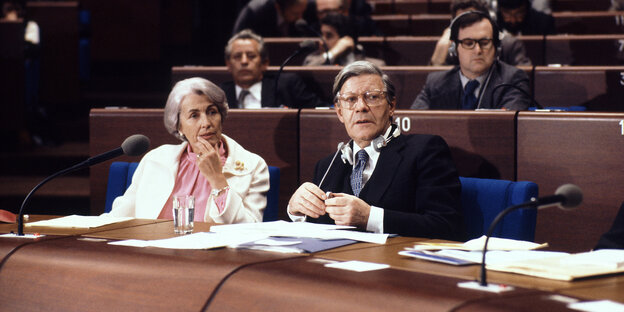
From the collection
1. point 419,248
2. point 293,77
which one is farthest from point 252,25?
point 419,248

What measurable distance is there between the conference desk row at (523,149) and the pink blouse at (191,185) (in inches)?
20.1

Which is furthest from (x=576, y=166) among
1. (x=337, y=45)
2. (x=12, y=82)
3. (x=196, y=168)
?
(x=12, y=82)

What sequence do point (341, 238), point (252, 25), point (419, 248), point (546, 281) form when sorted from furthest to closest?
point (252, 25), point (341, 238), point (419, 248), point (546, 281)

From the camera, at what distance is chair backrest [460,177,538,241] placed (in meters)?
2.43

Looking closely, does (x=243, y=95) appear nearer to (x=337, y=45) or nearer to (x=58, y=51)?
(x=337, y=45)

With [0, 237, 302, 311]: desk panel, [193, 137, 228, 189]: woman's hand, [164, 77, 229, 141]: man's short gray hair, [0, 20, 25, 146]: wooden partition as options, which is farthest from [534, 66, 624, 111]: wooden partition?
[0, 20, 25, 146]: wooden partition

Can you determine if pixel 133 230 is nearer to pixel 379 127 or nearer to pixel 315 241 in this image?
pixel 315 241

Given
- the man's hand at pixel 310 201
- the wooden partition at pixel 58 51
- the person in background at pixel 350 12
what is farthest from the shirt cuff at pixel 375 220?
the wooden partition at pixel 58 51

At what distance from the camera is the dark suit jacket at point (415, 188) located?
7.92 ft

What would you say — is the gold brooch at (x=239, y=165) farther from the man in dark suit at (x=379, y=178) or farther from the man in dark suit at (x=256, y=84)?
the man in dark suit at (x=256, y=84)

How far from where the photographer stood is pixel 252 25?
6.44 m

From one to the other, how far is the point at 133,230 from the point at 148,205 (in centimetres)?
56

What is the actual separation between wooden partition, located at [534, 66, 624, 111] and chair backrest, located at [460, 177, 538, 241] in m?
1.91

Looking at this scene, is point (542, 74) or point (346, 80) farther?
point (542, 74)
